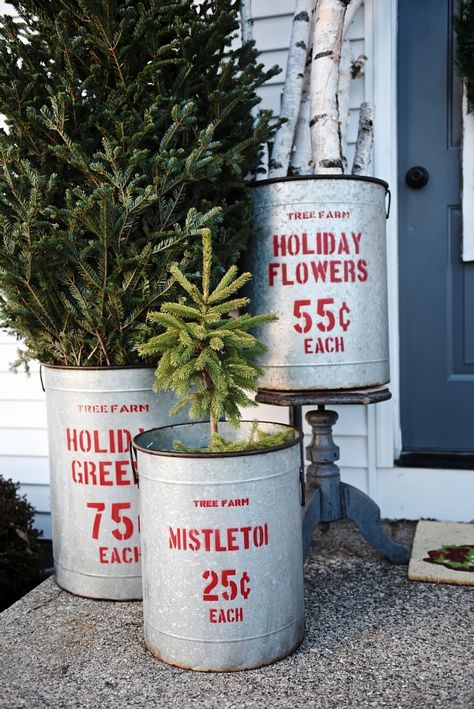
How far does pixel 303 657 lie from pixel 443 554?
3.10ft

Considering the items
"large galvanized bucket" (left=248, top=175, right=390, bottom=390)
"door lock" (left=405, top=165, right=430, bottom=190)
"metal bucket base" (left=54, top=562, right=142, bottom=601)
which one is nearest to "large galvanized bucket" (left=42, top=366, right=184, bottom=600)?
"metal bucket base" (left=54, top=562, right=142, bottom=601)

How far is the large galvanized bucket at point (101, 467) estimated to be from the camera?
8.00ft

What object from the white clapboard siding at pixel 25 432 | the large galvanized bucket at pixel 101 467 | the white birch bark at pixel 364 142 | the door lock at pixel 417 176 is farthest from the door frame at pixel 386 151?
the white clapboard siding at pixel 25 432

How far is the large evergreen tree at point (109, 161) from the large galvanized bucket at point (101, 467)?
0.11 m

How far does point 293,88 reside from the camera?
2.90m

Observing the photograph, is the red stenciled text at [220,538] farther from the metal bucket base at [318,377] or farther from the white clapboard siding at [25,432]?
the white clapboard siding at [25,432]

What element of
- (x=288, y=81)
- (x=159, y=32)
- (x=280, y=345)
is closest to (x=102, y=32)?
(x=159, y=32)

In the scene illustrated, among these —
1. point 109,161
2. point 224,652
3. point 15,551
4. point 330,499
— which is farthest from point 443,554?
point 109,161

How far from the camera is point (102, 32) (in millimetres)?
2266

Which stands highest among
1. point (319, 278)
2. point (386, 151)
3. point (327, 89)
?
point (327, 89)

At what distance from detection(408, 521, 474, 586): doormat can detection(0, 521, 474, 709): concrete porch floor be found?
0.14 feet

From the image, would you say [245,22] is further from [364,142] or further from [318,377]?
[318,377]

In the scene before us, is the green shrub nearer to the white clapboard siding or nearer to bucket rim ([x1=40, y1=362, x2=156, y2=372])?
the white clapboard siding

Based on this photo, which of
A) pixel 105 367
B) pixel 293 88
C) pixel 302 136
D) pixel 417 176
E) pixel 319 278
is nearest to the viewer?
pixel 105 367
